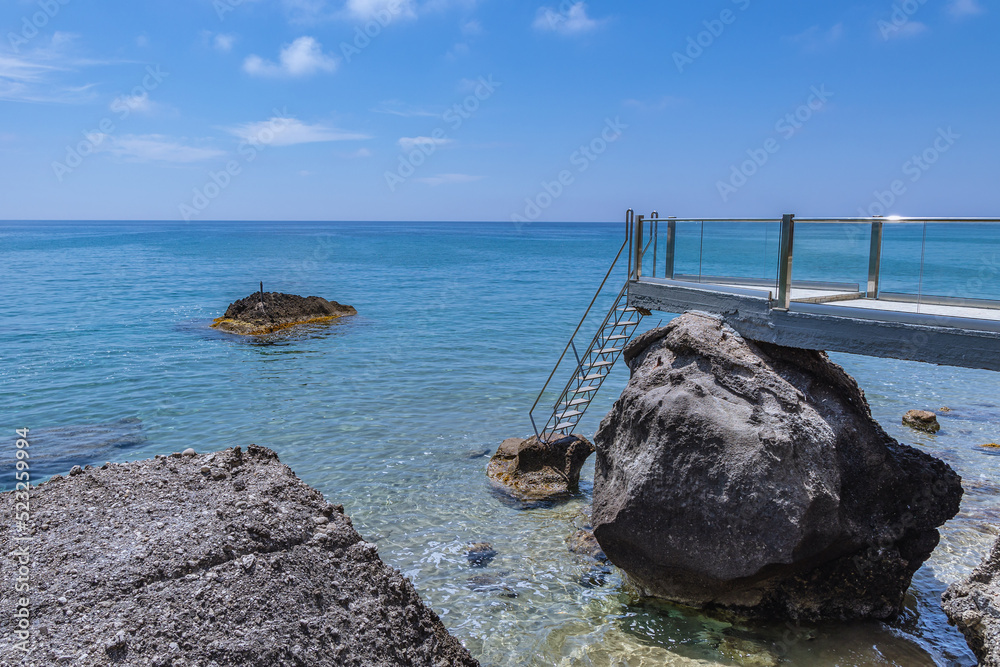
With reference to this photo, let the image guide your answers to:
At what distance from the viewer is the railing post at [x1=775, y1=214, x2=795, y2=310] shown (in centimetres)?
899

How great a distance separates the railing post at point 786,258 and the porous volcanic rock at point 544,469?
542 centimetres

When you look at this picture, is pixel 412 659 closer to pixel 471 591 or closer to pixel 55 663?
pixel 55 663

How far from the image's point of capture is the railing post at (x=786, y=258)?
899 cm

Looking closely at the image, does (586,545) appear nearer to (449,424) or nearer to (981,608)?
(981,608)

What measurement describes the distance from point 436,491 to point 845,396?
7286 millimetres

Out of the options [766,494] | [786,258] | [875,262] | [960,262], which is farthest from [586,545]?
[960,262]

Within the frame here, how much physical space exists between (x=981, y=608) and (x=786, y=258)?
4578mm

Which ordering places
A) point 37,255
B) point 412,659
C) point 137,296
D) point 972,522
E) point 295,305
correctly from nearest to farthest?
point 412,659 → point 972,522 → point 295,305 → point 137,296 → point 37,255

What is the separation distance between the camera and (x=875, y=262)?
30.8ft

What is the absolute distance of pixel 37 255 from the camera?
83375 millimetres

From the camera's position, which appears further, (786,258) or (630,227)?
(630,227)

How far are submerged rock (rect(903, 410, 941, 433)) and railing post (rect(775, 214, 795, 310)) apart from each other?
9.64m

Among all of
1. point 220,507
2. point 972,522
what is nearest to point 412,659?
point 220,507

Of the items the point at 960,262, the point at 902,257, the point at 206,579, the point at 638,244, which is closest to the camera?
the point at 206,579
